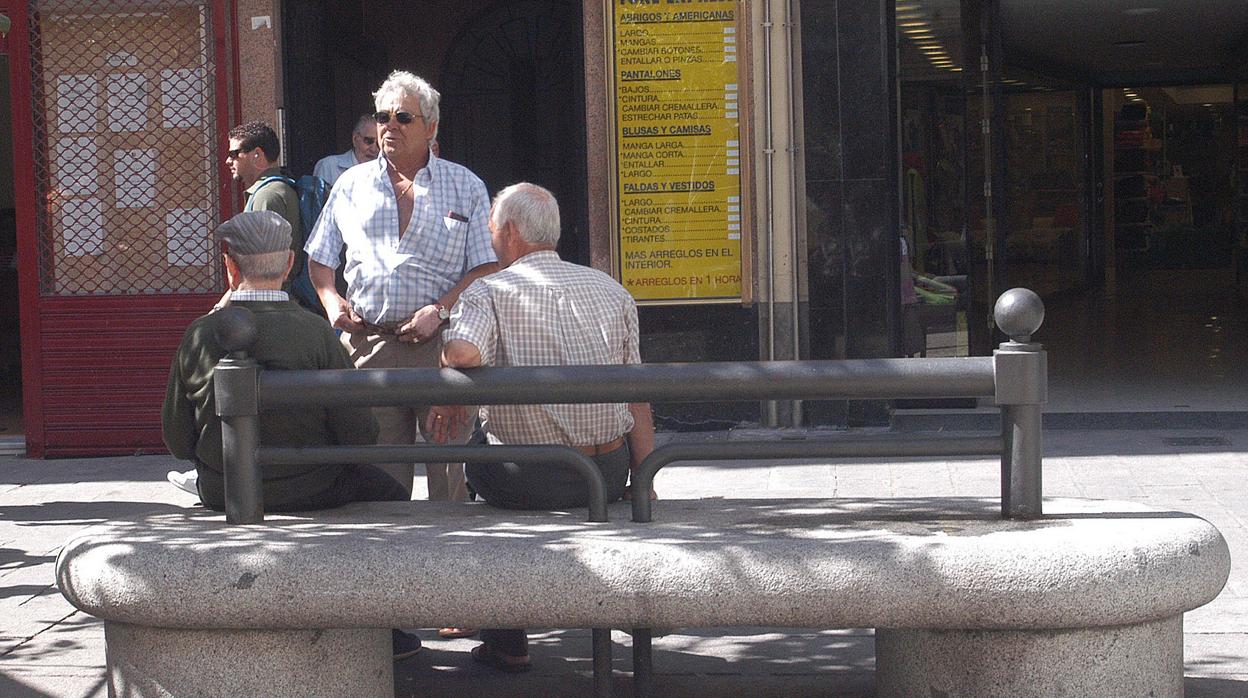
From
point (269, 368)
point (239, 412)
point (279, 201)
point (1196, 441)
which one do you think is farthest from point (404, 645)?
point (1196, 441)

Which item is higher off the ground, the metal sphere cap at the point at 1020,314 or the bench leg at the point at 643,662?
the metal sphere cap at the point at 1020,314

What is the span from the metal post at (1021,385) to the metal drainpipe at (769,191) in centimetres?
470

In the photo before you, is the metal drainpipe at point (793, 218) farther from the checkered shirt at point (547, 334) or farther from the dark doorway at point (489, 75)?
the checkered shirt at point (547, 334)

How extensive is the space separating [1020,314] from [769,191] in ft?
15.7

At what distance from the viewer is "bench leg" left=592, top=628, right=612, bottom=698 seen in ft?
13.5

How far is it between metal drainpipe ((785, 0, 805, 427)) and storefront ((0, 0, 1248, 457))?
0.01 meters

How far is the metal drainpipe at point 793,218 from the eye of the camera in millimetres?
8562

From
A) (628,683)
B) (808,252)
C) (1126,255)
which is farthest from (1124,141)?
(628,683)

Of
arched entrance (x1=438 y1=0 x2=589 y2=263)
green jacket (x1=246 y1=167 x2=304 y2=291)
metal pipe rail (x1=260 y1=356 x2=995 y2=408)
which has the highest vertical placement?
arched entrance (x1=438 y1=0 x2=589 y2=263)

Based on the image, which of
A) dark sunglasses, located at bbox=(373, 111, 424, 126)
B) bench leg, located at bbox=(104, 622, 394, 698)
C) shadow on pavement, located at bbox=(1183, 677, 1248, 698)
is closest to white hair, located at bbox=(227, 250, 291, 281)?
dark sunglasses, located at bbox=(373, 111, 424, 126)

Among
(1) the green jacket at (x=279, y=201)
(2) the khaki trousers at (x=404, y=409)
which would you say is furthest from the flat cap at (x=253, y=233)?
(1) the green jacket at (x=279, y=201)

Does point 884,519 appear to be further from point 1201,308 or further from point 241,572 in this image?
point 1201,308

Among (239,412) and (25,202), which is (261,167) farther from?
(25,202)

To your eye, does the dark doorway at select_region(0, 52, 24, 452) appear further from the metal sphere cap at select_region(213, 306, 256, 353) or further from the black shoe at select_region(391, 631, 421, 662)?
the metal sphere cap at select_region(213, 306, 256, 353)
